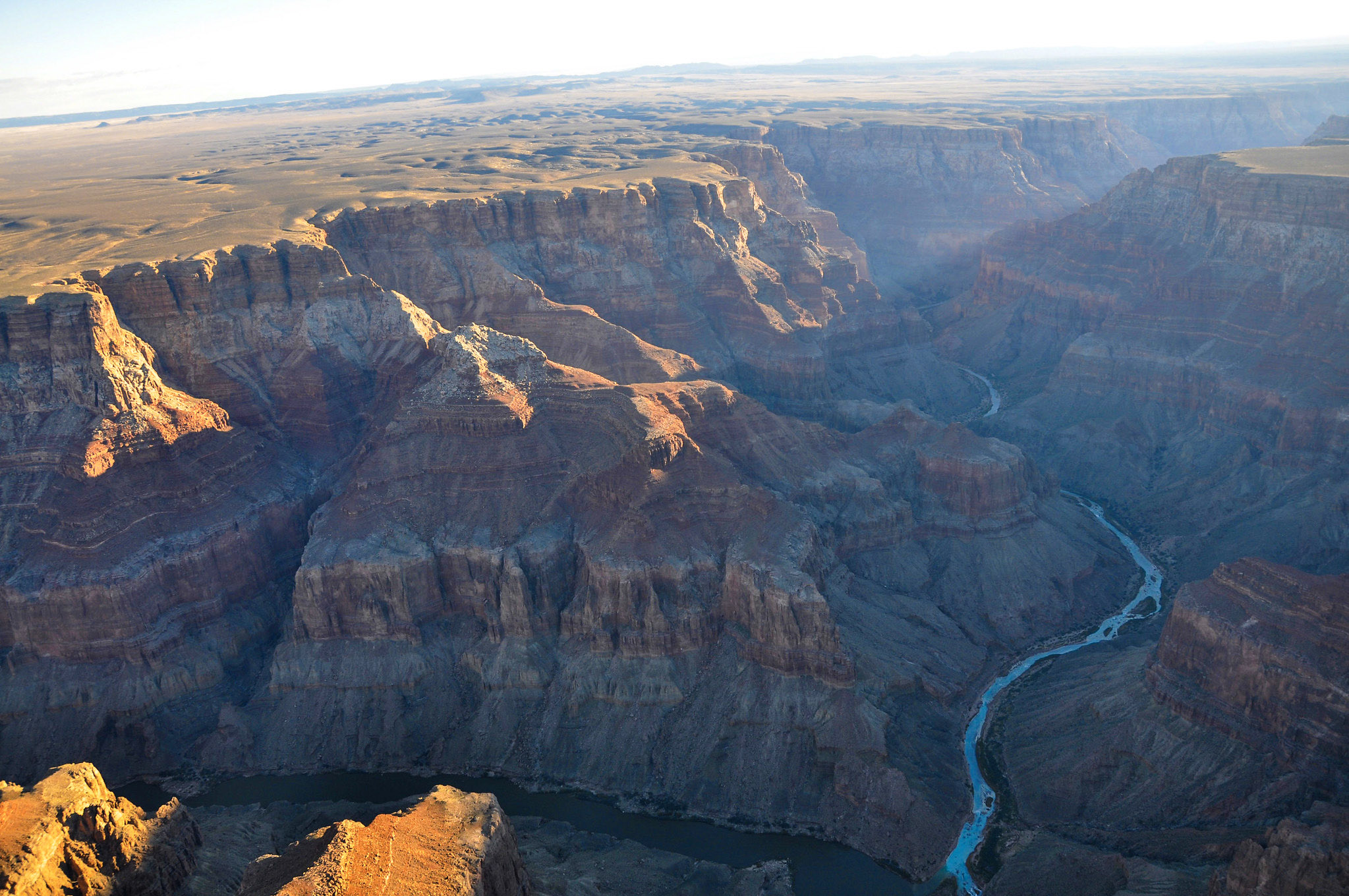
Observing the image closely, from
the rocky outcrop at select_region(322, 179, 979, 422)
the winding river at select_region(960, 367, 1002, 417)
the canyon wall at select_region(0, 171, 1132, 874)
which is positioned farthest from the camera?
the winding river at select_region(960, 367, 1002, 417)

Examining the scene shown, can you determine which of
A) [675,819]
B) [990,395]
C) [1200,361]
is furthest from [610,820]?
[990,395]

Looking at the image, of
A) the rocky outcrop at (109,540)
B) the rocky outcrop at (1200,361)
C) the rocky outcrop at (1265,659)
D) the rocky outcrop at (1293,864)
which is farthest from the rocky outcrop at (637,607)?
the rocky outcrop at (1200,361)

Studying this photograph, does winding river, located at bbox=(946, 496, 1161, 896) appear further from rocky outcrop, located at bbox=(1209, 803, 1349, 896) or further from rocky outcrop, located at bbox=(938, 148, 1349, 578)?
rocky outcrop, located at bbox=(1209, 803, 1349, 896)

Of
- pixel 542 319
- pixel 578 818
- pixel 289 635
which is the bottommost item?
pixel 578 818

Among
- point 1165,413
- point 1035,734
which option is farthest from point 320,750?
point 1165,413

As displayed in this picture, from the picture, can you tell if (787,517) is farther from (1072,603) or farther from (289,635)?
(289,635)

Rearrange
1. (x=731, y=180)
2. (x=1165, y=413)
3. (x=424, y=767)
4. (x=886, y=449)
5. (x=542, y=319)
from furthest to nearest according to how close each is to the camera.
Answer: (x=731, y=180) → (x=1165, y=413) → (x=542, y=319) → (x=886, y=449) → (x=424, y=767)

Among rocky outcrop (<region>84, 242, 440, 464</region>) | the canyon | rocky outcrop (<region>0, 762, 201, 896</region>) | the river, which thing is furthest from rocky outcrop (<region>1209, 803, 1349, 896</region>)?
rocky outcrop (<region>84, 242, 440, 464</region>)
